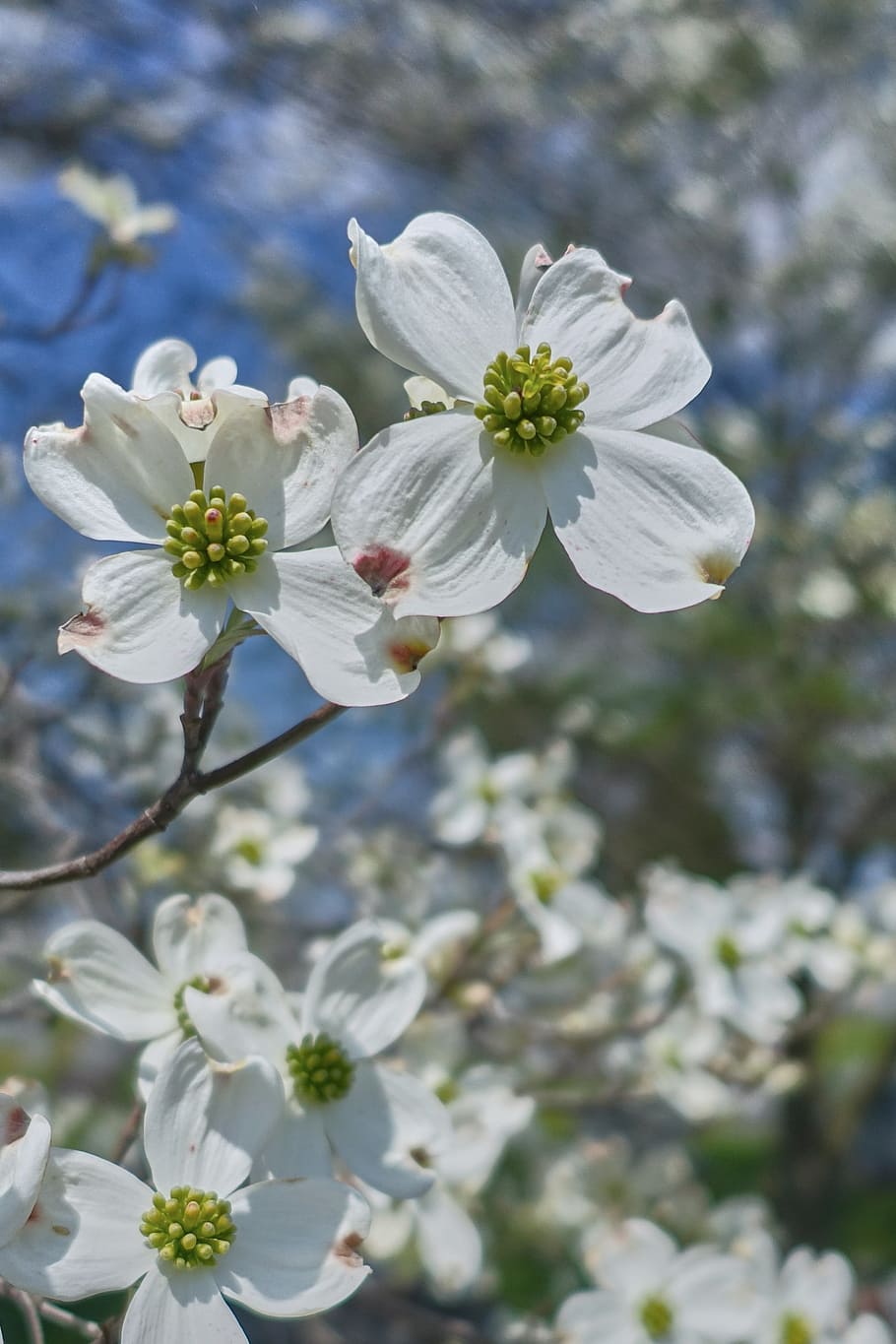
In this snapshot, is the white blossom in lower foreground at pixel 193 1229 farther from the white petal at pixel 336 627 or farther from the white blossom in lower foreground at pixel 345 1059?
the white petal at pixel 336 627

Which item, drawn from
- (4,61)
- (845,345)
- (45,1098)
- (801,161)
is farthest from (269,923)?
(801,161)

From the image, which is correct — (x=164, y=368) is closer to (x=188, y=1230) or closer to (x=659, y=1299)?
(x=188, y=1230)

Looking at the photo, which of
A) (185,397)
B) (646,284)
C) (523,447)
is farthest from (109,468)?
(646,284)

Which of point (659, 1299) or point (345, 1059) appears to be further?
point (659, 1299)

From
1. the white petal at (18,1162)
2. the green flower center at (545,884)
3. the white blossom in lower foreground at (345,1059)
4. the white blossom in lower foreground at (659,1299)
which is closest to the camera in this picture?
the white petal at (18,1162)

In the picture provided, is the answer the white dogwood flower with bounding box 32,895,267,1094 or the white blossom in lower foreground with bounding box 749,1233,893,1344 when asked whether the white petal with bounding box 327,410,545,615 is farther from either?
the white blossom in lower foreground with bounding box 749,1233,893,1344

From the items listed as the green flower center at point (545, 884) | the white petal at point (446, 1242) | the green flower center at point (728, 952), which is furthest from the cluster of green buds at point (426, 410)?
the green flower center at point (728, 952)

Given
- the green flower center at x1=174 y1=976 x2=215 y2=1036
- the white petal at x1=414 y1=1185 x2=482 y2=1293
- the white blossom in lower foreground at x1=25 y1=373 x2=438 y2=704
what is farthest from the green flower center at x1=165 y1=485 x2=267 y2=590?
the white petal at x1=414 y1=1185 x2=482 y2=1293
